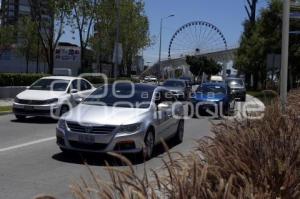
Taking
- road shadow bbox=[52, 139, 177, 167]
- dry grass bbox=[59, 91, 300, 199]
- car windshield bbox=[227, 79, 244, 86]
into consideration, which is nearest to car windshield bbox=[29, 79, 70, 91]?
road shadow bbox=[52, 139, 177, 167]

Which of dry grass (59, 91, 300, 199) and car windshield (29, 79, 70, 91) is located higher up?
car windshield (29, 79, 70, 91)

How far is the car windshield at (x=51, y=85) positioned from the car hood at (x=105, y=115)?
8.75 meters

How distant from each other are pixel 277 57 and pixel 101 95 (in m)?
12.3

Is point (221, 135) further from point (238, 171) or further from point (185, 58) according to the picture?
point (185, 58)

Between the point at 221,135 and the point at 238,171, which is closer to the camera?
the point at 238,171

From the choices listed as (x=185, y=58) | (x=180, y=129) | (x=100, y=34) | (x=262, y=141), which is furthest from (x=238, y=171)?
(x=185, y=58)

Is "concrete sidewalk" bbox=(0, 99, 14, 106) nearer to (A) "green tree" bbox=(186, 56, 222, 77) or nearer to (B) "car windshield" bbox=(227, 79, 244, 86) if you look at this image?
(B) "car windshield" bbox=(227, 79, 244, 86)

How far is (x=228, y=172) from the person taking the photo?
4926 mm

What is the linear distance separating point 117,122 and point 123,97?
5.69 feet

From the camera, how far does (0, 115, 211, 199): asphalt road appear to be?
8430 millimetres

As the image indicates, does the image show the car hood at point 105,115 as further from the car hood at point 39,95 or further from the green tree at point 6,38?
the green tree at point 6,38

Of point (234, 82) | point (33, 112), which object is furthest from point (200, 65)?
point (33, 112)

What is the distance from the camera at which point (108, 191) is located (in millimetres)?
3518

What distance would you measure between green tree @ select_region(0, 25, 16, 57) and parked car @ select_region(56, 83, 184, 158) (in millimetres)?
51986
